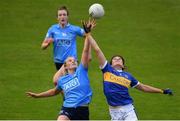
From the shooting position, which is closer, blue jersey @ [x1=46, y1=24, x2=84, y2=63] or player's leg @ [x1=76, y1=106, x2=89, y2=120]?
player's leg @ [x1=76, y1=106, x2=89, y2=120]

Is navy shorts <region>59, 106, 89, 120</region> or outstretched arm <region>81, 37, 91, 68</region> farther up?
outstretched arm <region>81, 37, 91, 68</region>

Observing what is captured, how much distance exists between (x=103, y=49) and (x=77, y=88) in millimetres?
9784

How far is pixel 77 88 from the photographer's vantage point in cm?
1282

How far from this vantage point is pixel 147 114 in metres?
17.1

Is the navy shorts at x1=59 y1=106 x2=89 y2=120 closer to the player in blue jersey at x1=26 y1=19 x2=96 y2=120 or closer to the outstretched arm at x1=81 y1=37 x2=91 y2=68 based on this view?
the player in blue jersey at x1=26 y1=19 x2=96 y2=120

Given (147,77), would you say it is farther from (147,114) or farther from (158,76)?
(147,114)

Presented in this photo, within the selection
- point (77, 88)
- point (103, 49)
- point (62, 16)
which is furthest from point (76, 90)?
point (103, 49)

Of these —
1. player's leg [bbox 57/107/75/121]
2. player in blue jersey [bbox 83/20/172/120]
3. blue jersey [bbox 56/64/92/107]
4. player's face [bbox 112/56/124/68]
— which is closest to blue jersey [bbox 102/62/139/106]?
player in blue jersey [bbox 83/20/172/120]

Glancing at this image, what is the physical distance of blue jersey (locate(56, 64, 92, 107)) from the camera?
12.8 meters

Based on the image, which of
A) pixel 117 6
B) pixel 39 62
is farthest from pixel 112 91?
pixel 117 6

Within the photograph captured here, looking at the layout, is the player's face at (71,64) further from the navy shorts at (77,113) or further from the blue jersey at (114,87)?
the navy shorts at (77,113)

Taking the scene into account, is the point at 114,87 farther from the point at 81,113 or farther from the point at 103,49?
the point at 103,49

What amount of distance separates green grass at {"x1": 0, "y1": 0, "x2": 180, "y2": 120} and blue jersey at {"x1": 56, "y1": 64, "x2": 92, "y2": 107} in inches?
155

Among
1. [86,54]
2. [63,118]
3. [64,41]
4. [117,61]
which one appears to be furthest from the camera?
[64,41]
